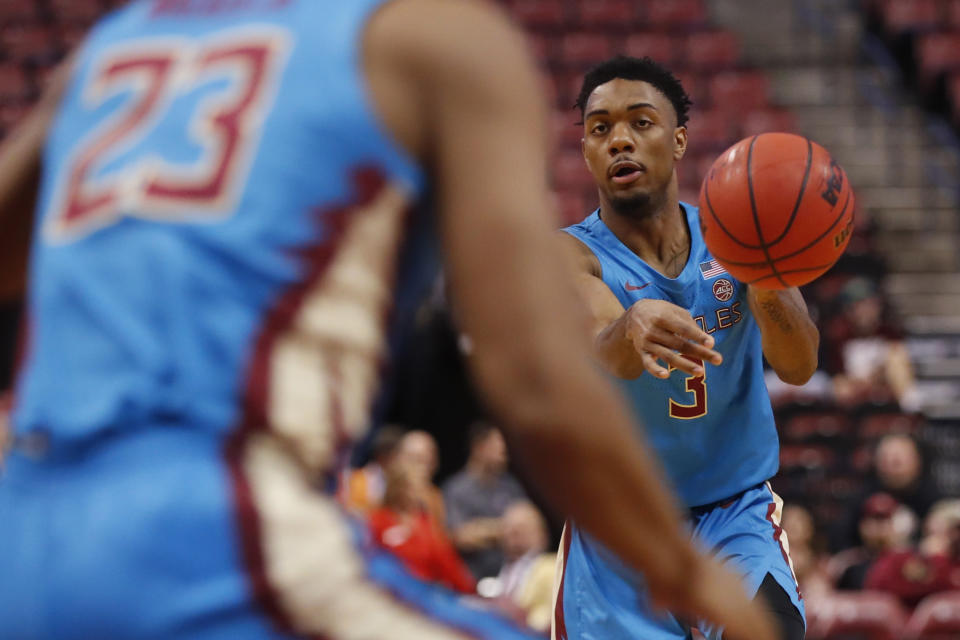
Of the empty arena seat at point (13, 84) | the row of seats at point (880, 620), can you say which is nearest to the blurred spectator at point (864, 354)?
the row of seats at point (880, 620)

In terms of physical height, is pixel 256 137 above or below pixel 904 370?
above

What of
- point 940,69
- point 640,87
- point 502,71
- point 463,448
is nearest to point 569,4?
point 940,69

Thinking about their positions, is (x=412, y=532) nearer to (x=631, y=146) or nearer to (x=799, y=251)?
(x=631, y=146)

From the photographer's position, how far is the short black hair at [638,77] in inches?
176

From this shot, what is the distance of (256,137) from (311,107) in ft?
0.25

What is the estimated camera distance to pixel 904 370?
1009 centimetres

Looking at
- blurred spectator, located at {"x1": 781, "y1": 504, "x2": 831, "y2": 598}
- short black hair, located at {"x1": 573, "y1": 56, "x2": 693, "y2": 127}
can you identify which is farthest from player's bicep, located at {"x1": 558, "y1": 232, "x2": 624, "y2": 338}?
blurred spectator, located at {"x1": 781, "y1": 504, "x2": 831, "y2": 598}

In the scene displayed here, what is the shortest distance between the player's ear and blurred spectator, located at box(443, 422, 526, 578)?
402 cm

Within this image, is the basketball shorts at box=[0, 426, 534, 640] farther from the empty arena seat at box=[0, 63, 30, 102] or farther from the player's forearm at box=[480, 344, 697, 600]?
the empty arena seat at box=[0, 63, 30, 102]

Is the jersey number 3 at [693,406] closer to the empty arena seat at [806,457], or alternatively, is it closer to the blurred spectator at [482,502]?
the blurred spectator at [482,502]

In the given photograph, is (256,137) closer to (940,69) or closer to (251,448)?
(251,448)

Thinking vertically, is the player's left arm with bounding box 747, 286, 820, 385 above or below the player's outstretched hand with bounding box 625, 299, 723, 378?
below

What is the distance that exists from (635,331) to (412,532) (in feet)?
13.7

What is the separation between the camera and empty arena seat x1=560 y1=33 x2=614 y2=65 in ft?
47.5
